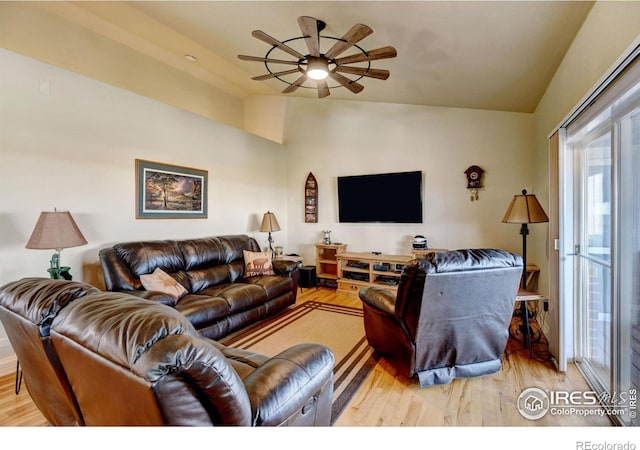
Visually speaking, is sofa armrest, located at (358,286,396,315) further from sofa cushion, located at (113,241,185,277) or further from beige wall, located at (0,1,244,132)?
beige wall, located at (0,1,244,132)

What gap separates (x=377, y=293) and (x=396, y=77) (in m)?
2.57

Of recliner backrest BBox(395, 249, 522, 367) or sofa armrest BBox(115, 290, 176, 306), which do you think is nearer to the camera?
recliner backrest BBox(395, 249, 522, 367)

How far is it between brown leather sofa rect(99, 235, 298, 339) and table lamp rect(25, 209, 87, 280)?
0.38 metres

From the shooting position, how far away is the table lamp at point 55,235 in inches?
89.9

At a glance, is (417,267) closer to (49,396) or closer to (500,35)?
(500,35)

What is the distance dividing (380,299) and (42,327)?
2.04m

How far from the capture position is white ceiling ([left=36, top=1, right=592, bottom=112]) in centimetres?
204

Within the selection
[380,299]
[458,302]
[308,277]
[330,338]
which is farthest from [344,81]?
[308,277]

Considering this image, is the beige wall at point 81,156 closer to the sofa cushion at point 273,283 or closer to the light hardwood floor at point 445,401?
the light hardwood floor at point 445,401

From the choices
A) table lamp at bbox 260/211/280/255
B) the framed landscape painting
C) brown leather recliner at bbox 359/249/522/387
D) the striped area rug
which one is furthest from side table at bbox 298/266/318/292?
brown leather recliner at bbox 359/249/522/387

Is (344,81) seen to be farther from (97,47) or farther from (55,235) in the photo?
(97,47)

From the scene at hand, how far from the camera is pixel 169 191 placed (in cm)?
374

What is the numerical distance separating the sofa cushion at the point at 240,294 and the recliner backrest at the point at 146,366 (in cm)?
195

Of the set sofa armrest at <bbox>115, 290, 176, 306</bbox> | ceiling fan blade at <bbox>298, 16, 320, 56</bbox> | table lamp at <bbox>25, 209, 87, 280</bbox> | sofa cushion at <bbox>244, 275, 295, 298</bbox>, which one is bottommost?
sofa cushion at <bbox>244, 275, 295, 298</bbox>
